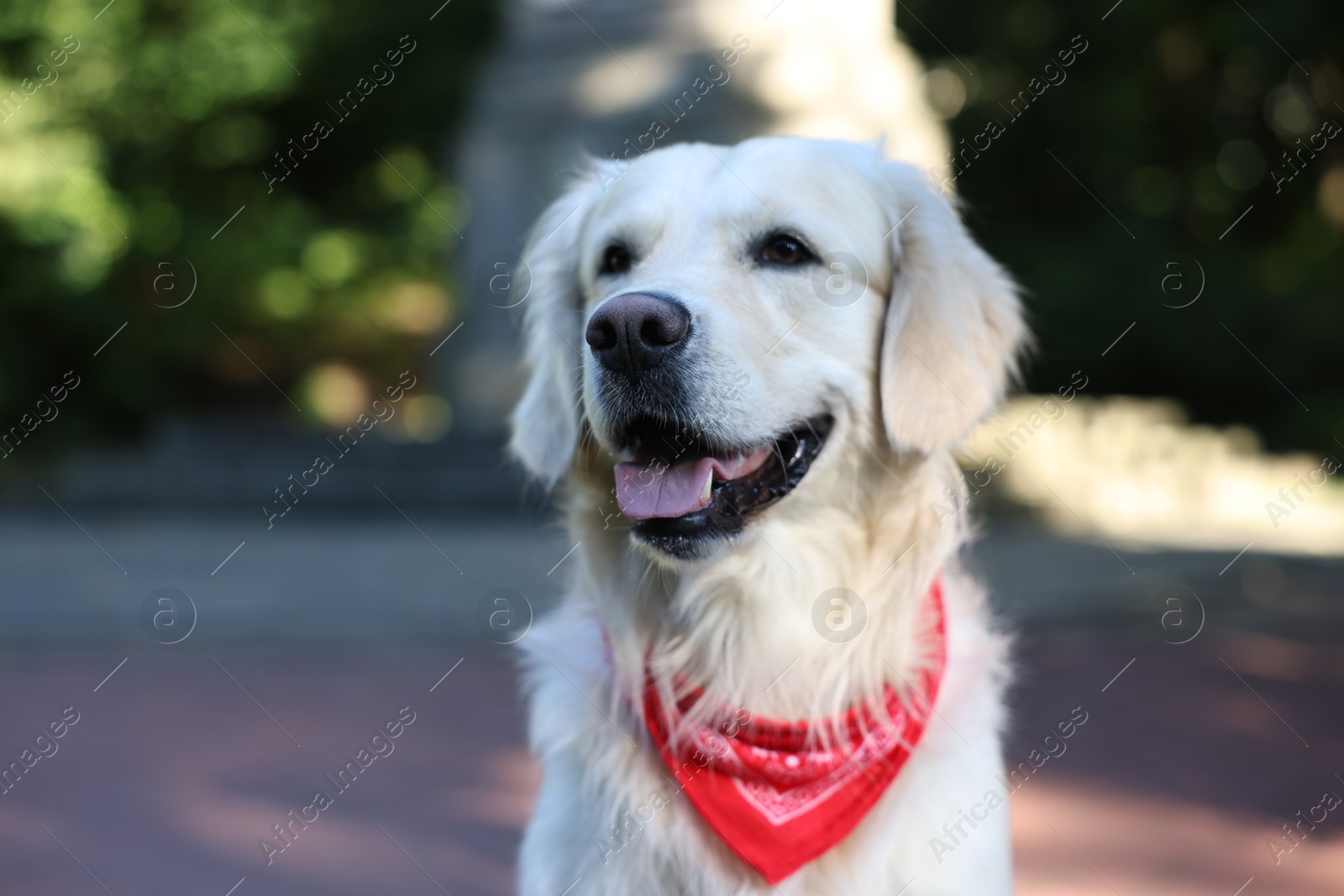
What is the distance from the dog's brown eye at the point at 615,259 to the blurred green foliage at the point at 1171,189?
815cm

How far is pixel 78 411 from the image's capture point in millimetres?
14680

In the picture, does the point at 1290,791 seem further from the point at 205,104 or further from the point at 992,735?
the point at 205,104

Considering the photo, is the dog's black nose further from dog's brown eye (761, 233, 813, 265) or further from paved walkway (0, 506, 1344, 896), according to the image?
paved walkway (0, 506, 1344, 896)

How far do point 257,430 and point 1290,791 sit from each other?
12382mm

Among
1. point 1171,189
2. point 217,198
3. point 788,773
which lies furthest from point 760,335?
point 217,198

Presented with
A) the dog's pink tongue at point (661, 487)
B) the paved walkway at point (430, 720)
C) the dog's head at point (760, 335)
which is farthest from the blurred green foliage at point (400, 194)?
the dog's pink tongue at point (661, 487)

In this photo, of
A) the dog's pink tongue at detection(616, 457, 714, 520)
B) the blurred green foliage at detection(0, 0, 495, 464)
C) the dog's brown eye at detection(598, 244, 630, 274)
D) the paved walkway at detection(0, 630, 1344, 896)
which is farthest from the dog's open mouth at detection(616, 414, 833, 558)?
the blurred green foliage at detection(0, 0, 495, 464)

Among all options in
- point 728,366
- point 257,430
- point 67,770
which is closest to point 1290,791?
point 728,366

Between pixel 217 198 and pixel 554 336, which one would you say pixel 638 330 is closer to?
pixel 554 336

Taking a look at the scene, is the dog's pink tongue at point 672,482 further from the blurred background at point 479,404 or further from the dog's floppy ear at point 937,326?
the blurred background at point 479,404

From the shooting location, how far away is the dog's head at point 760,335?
8.98 feet

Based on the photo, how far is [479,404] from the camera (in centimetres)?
1480

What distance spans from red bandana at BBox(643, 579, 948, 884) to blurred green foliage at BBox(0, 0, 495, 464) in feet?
43.3

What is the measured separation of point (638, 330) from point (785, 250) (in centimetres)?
53
